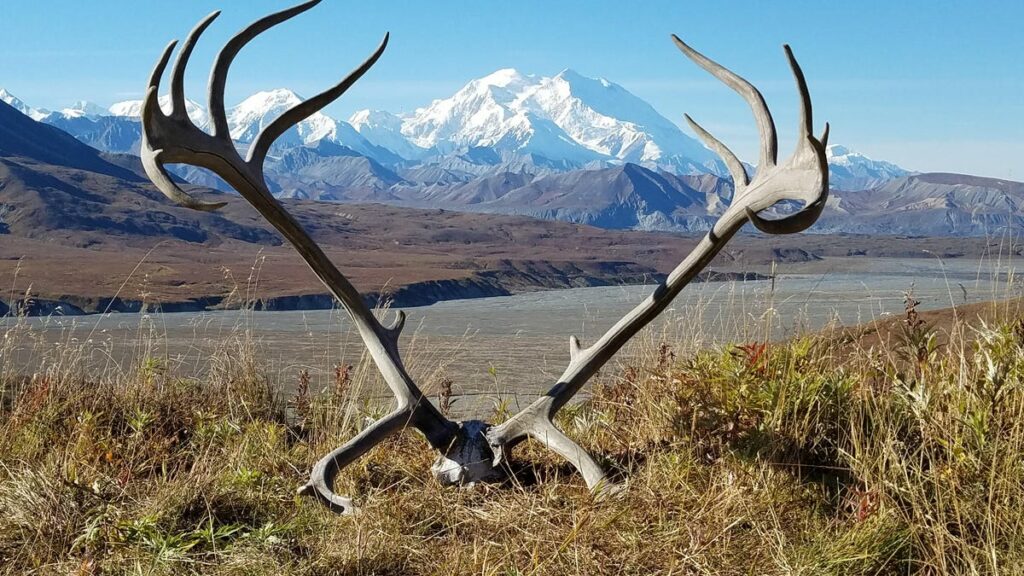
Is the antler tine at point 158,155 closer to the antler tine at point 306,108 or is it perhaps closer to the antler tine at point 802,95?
the antler tine at point 306,108

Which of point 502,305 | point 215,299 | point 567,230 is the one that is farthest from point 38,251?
point 567,230

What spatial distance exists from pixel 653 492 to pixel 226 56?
2.66 metres

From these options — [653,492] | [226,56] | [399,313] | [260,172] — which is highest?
[226,56]

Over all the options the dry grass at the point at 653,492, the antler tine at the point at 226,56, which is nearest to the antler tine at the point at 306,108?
the antler tine at the point at 226,56

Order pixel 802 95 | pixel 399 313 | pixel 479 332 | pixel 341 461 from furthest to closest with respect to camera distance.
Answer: pixel 479 332, pixel 399 313, pixel 341 461, pixel 802 95

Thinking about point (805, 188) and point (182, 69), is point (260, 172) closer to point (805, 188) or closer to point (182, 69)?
point (182, 69)

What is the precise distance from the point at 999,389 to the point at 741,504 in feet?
4.03

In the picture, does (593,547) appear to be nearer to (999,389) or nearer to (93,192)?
(999,389)

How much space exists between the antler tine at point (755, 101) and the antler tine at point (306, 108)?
4.80 ft

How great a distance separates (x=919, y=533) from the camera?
12.7ft

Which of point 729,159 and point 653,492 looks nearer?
point 653,492

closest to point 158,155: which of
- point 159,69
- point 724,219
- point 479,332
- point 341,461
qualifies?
point 159,69

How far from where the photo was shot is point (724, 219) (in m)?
4.70

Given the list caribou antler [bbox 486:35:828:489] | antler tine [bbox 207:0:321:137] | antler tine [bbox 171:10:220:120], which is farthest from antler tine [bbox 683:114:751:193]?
antler tine [bbox 171:10:220:120]
